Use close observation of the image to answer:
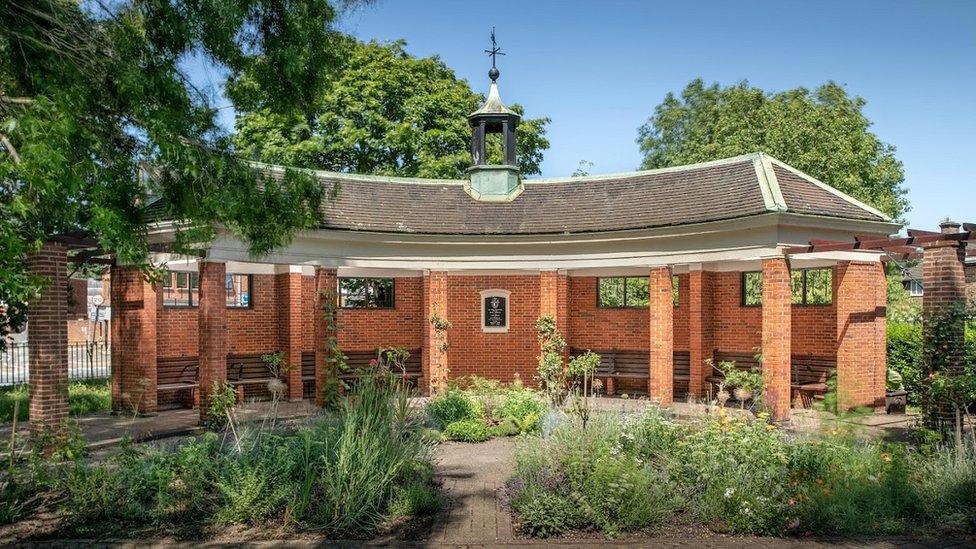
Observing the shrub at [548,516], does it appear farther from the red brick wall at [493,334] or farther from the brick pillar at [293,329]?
the red brick wall at [493,334]

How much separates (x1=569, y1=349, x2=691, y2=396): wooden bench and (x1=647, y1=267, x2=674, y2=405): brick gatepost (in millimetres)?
2104

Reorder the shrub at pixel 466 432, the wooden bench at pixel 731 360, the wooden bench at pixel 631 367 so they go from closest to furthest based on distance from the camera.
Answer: the shrub at pixel 466 432
the wooden bench at pixel 731 360
the wooden bench at pixel 631 367

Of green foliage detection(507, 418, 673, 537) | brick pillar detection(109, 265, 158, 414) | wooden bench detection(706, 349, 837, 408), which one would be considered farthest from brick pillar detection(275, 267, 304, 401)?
green foliage detection(507, 418, 673, 537)

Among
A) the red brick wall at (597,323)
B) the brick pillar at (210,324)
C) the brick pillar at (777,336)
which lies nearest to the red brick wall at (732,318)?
the red brick wall at (597,323)

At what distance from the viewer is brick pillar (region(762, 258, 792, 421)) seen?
14.8m

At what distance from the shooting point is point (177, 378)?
17.4 meters

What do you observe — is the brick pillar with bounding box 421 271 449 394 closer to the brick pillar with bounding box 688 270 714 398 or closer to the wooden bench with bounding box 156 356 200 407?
Result: the wooden bench with bounding box 156 356 200 407

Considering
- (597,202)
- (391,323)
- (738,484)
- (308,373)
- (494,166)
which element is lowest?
(308,373)

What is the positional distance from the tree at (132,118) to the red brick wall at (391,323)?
967 cm

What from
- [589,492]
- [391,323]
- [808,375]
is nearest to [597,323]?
[808,375]

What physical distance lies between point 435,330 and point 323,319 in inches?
111

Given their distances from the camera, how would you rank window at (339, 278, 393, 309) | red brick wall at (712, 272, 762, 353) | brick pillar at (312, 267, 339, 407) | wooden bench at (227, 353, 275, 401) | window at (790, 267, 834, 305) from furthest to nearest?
window at (339, 278, 393, 309) → window at (790, 267, 834, 305) → red brick wall at (712, 272, 762, 353) → wooden bench at (227, 353, 275, 401) → brick pillar at (312, 267, 339, 407)

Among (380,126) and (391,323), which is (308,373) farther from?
(380,126)

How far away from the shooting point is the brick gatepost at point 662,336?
1694 centimetres
